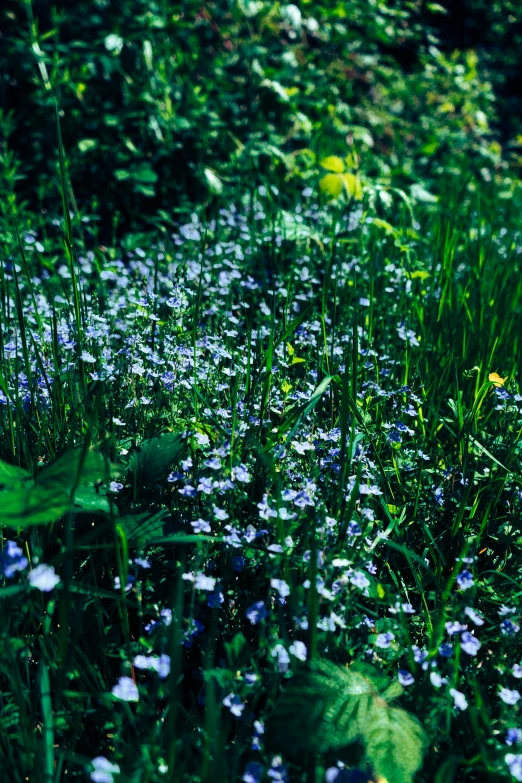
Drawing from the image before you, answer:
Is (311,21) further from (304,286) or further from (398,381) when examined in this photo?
(398,381)

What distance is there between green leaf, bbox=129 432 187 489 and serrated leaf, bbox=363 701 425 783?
86 centimetres

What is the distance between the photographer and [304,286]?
3387mm

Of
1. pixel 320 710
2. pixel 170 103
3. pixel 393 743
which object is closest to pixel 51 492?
pixel 320 710

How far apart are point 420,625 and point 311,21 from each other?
5227mm

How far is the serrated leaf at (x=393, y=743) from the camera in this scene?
1353 millimetres

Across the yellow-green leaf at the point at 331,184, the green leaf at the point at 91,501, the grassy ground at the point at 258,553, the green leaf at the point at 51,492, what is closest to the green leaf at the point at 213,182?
the yellow-green leaf at the point at 331,184

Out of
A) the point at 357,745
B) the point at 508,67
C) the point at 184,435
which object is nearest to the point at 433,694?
the point at 357,745

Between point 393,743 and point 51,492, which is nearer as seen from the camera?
point 393,743

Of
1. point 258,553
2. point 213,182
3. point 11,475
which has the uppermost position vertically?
point 213,182

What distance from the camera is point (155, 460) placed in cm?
197

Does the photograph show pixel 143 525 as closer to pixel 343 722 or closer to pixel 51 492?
pixel 51 492

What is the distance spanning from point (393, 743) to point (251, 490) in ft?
2.61

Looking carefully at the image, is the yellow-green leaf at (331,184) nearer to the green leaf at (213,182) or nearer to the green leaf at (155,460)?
the green leaf at (213,182)

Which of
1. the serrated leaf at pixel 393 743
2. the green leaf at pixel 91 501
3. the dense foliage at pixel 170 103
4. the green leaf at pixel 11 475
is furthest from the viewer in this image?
the dense foliage at pixel 170 103
